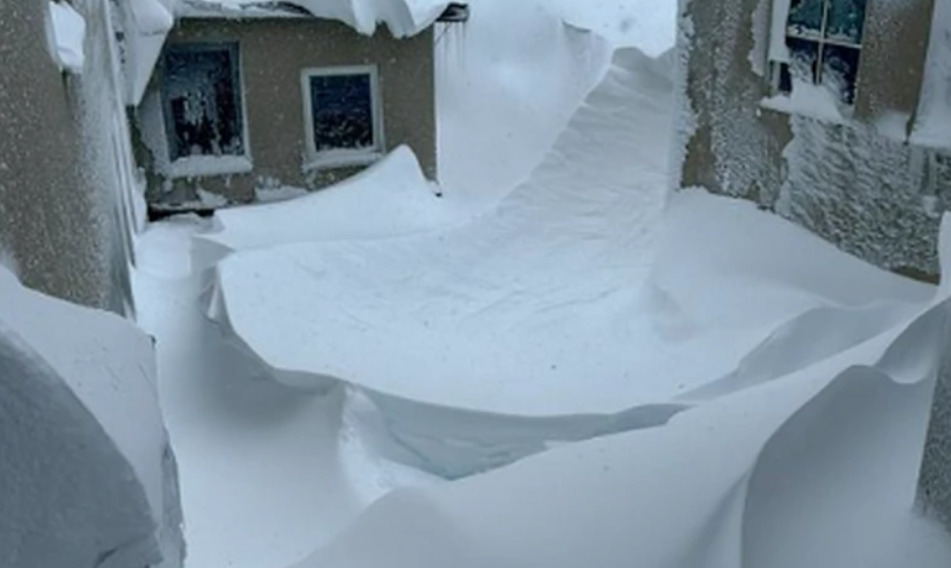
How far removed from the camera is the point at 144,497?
56.2 inches

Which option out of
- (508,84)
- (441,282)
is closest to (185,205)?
(441,282)

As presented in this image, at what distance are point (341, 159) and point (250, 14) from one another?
1.82 m

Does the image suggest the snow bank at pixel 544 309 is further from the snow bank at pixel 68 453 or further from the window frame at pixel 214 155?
the snow bank at pixel 68 453

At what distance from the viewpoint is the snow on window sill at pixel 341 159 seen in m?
10.3

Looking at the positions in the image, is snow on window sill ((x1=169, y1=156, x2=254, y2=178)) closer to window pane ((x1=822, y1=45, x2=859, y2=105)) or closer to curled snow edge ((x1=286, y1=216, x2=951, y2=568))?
window pane ((x1=822, y1=45, x2=859, y2=105))

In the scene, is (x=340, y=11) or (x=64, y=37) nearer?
(x=64, y=37)

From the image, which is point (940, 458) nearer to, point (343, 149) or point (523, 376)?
point (523, 376)

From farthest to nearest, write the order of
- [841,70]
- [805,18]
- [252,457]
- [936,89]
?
[805,18] → [841,70] → [252,457] → [936,89]

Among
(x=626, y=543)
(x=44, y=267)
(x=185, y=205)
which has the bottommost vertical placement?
(x=185, y=205)

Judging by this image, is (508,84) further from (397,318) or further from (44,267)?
(44,267)

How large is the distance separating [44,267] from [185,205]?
715 cm

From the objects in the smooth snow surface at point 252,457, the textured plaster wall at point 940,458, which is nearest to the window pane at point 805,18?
the smooth snow surface at point 252,457

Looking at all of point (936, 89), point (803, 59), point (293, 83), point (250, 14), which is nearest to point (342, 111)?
point (293, 83)

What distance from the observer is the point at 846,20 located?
5.57 metres
